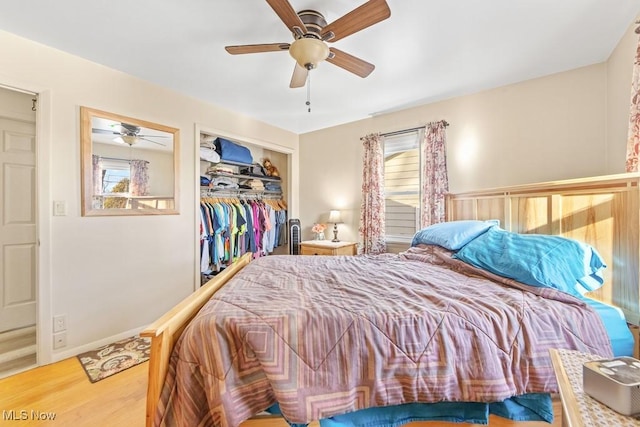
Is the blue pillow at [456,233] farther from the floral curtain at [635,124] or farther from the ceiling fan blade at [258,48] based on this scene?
the ceiling fan blade at [258,48]

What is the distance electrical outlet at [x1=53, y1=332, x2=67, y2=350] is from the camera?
202 centimetres

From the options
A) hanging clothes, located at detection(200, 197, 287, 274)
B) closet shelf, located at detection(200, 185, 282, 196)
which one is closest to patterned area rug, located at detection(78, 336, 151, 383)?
hanging clothes, located at detection(200, 197, 287, 274)

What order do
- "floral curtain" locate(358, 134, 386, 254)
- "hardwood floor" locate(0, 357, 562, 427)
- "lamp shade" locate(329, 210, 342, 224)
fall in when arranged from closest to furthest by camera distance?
"hardwood floor" locate(0, 357, 562, 427), "floral curtain" locate(358, 134, 386, 254), "lamp shade" locate(329, 210, 342, 224)

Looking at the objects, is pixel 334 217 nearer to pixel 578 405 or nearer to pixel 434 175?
pixel 434 175

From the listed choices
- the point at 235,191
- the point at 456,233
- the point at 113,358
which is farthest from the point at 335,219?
the point at 113,358

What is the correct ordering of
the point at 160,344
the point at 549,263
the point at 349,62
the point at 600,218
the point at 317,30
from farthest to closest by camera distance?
1. the point at 349,62
2. the point at 317,30
3. the point at 600,218
4. the point at 549,263
5. the point at 160,344

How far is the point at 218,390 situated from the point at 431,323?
2.72ft

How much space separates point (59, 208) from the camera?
2.05 meters

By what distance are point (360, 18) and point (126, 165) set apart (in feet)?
7.82

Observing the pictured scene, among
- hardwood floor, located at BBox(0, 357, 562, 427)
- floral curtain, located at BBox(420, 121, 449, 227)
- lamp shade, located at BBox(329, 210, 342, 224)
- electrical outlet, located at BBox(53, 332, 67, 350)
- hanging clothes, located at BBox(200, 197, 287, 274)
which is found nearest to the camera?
hardwood floor, located at BBox(0, 357, 562, 427)

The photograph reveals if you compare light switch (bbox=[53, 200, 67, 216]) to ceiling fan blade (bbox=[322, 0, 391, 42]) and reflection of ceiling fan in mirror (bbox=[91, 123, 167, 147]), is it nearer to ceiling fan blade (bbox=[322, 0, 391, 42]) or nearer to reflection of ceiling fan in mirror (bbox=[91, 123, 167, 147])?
reflection of ceiling fan in mirror (bbox=[91, 123, 167, 147])

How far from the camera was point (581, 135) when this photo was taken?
86.6 inches

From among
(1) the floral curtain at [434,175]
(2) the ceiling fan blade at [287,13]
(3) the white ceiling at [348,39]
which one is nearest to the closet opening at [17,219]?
(3) the white ceiling at [348,39]

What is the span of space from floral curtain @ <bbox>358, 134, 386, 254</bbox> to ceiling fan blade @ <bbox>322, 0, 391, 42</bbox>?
6.36 feet
